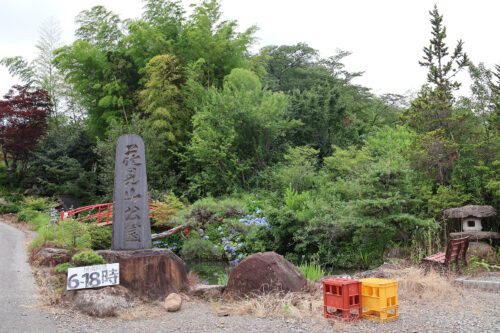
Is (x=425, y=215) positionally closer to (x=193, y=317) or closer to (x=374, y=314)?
(x=374, y=314)

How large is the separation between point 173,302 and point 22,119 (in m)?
17.7

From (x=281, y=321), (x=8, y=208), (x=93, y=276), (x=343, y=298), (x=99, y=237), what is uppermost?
(x=8, y=208)

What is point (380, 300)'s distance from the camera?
157 inches

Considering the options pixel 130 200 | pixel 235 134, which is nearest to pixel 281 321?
pixel 130 200

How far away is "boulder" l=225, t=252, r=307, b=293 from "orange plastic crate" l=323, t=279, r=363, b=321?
1.11 metres

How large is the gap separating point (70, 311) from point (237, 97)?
10583mm

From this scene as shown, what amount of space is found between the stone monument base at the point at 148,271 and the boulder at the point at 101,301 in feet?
0.91

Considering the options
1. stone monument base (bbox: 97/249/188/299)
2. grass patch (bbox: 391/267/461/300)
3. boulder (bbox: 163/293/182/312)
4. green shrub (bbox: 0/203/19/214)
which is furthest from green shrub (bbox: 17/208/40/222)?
grass patch (bbox: 391/267/461/300)

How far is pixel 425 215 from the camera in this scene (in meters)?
8.52

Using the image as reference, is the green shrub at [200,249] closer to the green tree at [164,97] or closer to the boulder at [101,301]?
the green tree at [164,97]

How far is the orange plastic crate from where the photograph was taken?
3982mm

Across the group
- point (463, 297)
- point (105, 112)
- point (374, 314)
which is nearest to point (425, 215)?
point (463, 297)

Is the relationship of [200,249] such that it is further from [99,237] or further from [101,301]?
[101,301]

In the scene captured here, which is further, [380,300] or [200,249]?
[200,249]
